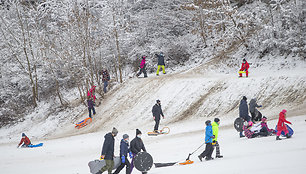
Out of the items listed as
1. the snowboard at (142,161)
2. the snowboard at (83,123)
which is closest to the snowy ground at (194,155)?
the snowboard at (142,161)

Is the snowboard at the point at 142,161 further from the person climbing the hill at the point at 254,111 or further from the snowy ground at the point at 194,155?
the person climbing the hill at the point at 254,111

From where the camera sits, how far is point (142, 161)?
25.2 feet

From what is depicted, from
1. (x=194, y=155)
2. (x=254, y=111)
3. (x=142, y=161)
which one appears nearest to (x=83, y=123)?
(x=194, y=155)

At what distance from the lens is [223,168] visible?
721cm

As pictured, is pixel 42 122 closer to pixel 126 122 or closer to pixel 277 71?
pixel 126 122

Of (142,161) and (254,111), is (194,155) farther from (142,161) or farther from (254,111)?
(254,111)

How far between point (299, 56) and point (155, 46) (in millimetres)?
14450

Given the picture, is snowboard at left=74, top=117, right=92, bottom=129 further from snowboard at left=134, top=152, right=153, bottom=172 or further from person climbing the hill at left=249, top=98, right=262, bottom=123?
snowboard at left=134, top=152, right=153, bottom=172

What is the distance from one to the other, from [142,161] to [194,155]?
3073 millimetres

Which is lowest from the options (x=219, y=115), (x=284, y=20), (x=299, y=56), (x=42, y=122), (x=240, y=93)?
(x=42, y=122)

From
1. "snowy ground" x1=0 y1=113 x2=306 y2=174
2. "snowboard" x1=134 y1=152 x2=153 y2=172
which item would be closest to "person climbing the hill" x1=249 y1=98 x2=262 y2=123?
"snowy ground" x1=0 y1=113 x2=306 y2=174

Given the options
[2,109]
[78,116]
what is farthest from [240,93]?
[2,109]

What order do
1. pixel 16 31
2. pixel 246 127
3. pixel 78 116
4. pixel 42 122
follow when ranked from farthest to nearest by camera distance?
1. pixel 16 31
2. pixel 42 122
3. pixel 78 116
4. pixel 246 127

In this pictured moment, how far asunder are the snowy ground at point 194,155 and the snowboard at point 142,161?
2.08 feet
